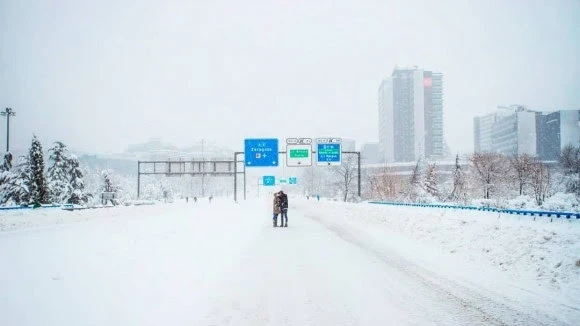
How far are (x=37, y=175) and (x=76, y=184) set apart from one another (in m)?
10.0

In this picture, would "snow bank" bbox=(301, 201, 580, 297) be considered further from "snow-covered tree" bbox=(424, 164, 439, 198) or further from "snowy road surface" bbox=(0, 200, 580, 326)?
"snow-covered tree" bbox=(424, 164, 439, 198)

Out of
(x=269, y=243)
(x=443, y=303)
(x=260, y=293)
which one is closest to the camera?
(x=443, y=303)

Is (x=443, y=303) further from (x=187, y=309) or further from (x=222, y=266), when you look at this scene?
(x=222, y=266)

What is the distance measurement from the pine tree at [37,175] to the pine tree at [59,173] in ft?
23.1

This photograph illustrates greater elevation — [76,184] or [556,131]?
[556,131]

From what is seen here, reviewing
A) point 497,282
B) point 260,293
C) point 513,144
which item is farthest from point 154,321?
point 513,144

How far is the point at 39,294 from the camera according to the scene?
5988 millimetres

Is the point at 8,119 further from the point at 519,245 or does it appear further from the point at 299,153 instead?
the point at 519,245

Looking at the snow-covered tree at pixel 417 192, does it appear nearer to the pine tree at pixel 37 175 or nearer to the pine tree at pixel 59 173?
the pine tree at pixel 37 175

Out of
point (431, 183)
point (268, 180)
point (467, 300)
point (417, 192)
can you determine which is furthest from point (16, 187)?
point (431, 183)

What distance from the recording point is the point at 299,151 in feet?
116

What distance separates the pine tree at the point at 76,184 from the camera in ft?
166

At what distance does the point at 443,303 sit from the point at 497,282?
7.24ft

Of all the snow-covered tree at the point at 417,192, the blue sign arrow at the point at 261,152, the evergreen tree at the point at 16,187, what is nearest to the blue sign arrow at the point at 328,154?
the blue sign arrow at the point at 261,152
